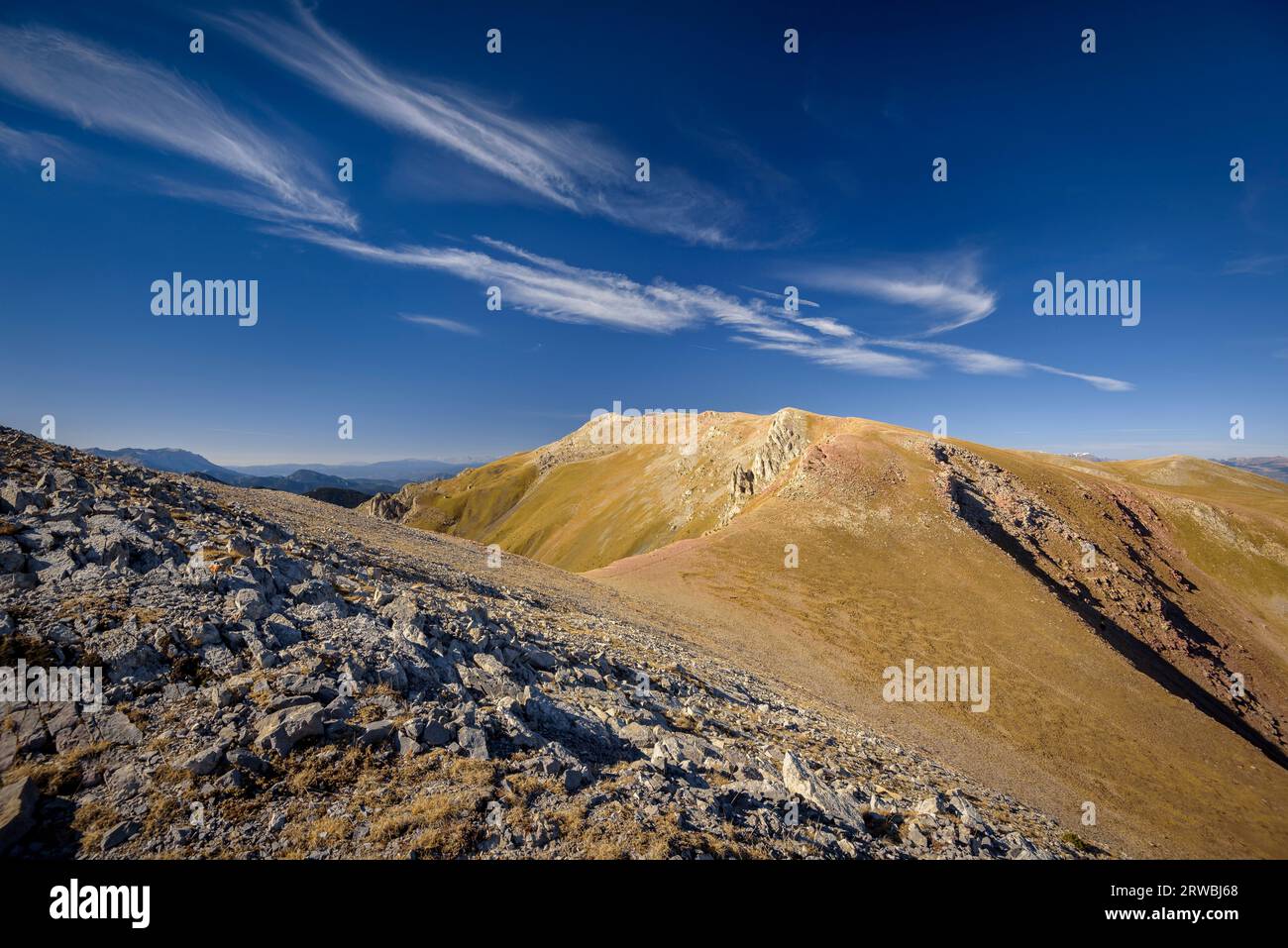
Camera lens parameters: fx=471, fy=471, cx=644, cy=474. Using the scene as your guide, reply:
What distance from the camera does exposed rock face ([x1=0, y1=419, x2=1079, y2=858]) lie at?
22.1ft

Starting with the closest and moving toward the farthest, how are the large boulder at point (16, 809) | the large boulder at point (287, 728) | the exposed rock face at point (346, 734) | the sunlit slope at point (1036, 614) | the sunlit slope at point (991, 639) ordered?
the large boulder at point (16, 809), the exposed rock face at point (346, 734), the large boulder at point (287, 728), the sunlit slope at point (991, 639), the sunlit slope at point (1036, 614)

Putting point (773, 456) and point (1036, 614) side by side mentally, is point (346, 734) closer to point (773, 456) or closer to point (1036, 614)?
point (1036, 614)

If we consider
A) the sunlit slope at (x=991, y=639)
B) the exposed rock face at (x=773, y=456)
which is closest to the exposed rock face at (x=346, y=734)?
the sunlit slope at (x=991, y=639)

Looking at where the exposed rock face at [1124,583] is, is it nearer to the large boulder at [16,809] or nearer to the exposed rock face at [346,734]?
the exposed rock face at [346,734]

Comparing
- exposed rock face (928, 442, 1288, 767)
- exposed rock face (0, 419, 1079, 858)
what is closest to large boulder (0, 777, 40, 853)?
exposed rock face (0, 419, 1079, 858)

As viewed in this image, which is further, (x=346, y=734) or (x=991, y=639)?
(x=991, y=639)

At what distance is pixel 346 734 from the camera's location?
8.65m

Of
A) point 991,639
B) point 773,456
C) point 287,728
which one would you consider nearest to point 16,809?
point 287,728

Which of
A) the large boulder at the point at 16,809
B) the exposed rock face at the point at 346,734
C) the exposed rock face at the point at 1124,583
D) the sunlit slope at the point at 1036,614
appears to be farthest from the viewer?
the exposed rock face at the point at 1124,583

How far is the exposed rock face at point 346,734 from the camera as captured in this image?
22.1 feet

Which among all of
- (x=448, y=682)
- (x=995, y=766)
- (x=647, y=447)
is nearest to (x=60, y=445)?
(x=448, y=682)

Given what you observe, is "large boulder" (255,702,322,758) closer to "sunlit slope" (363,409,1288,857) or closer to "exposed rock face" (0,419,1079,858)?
"exposed rock face" (0,419,1079,858)
